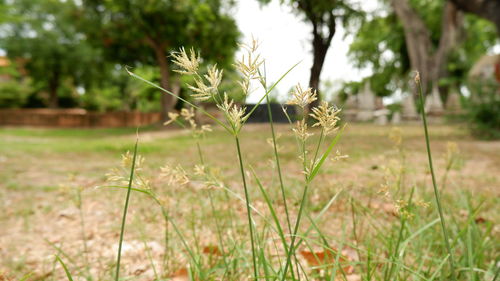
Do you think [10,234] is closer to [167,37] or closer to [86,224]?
[86,224]

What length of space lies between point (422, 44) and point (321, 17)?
11.6 metres

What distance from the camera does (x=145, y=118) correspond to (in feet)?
88.0

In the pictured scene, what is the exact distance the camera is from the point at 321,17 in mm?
10672

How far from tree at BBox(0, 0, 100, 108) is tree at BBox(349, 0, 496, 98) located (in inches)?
799

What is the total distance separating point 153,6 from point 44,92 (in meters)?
20.2

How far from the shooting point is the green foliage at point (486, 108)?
7.28m

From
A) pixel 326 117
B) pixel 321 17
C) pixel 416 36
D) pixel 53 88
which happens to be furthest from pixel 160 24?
pixel 326 117

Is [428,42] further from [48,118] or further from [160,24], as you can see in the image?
[48,118]

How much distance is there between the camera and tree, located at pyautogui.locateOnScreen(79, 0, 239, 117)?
1568 centimetres

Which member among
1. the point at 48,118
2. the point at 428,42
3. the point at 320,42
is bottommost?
the point at 48,118

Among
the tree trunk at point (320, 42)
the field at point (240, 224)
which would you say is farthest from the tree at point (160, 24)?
the field at point (240, 224)

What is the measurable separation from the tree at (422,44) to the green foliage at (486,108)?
6197 mm

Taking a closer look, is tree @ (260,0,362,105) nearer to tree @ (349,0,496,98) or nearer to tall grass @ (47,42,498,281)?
tree @ (349,0,496,98)

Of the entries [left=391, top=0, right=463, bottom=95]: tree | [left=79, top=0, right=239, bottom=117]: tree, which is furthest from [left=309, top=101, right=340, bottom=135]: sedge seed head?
A: [left=391, top=0, right=463, bottom=95]: tree
